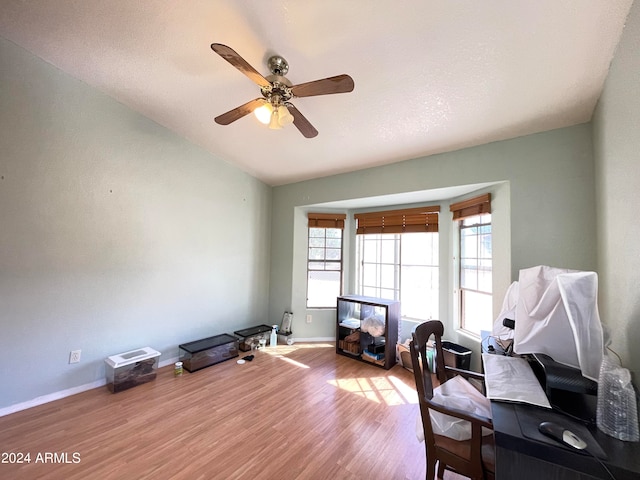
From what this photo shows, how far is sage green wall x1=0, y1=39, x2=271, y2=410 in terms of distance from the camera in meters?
2.14

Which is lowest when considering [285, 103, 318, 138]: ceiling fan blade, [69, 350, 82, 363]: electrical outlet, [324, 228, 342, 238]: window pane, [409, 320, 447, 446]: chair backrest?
[69, 350, 82, 363]: electrical outlet

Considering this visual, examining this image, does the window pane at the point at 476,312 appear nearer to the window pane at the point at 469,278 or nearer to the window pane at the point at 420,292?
the window pane at the point at 469,278

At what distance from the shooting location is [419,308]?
11.8 ft

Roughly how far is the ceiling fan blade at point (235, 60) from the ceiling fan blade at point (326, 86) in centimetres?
24

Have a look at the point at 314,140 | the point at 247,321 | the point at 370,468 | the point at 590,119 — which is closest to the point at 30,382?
the point at 247,321

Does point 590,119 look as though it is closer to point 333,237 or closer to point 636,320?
point 636,320

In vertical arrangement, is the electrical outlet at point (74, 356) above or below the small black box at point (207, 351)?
above

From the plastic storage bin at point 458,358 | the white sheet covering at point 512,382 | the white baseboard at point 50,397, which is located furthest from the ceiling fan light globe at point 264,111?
the white baseboard at point 50,397

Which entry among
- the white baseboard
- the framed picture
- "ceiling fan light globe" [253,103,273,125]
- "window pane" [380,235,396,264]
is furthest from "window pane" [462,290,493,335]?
the white baseboard

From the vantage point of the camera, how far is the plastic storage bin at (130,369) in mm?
2508

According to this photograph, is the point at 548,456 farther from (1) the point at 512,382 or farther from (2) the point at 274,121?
(2) the point at 274,121

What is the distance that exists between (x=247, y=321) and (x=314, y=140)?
292 centimetres

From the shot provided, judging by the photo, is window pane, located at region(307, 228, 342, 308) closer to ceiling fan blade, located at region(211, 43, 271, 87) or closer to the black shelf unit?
the black shelf unit

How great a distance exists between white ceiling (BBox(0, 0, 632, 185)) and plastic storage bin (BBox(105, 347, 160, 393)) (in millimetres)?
2701
